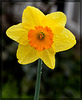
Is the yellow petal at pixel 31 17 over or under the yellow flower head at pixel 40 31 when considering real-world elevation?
over

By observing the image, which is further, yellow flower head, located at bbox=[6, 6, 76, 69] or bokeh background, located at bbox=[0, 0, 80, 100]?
bokeh background, located at bbox=[0, 0, 80, 100]

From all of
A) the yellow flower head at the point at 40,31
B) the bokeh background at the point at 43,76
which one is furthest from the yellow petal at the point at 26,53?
the bokeh background at the point at 43,76

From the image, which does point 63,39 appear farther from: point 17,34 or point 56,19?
point 17,34

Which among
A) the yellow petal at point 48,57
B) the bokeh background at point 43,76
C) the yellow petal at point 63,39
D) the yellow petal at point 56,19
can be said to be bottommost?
the bokeh background at point 43,76

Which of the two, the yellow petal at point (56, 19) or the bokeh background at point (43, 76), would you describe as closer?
the yellow petal at point (56, 19)

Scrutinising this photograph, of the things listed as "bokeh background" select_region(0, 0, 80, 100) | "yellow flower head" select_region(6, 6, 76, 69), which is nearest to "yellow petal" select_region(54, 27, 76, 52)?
"yellow flower head" select_region(6, 6, 76, 69)

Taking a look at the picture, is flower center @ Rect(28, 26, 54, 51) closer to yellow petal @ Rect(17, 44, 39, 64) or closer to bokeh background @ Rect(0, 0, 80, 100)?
yellow petal @ Rect(17, 44, 39, 64)

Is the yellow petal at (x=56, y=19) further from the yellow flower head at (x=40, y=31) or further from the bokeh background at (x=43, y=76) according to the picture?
the bokeh background at (x=43, y=76)
